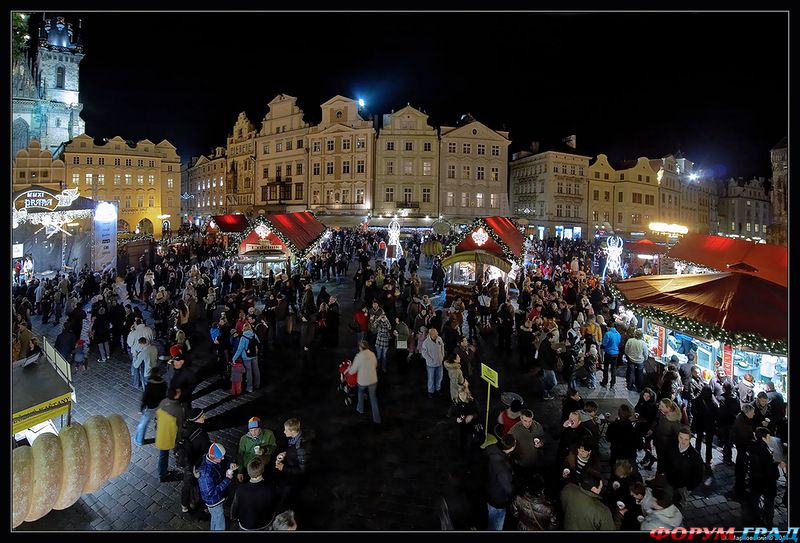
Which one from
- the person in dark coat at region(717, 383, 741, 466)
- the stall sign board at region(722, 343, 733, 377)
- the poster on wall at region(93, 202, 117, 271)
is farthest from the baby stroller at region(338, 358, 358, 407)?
the poster on wall at region(93, 202, 117, 271)

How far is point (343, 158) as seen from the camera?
44.9 m

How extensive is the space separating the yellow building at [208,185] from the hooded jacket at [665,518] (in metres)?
60.3

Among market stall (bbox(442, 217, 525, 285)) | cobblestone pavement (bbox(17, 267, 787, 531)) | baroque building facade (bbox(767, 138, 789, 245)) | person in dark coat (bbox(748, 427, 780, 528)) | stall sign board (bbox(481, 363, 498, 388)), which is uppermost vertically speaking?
baroque building facade (bbox(767, 138, 789, 245))

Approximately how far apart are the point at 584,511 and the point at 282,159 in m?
49.1

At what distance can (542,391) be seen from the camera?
30.2ft

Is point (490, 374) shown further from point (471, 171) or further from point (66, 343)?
point (471, 171)

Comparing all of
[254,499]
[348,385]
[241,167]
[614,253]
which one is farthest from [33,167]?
[254,499]

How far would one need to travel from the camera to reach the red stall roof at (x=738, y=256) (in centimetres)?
863

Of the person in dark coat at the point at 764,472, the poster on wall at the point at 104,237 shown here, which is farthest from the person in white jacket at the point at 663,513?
the poster on wall at the point at 104,237

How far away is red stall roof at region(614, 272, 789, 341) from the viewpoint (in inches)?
287

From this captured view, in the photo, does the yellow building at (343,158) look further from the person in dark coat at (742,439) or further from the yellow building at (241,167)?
the person in dark coat at (742,439)

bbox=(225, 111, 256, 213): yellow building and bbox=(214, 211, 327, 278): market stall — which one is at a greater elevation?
bbox=(225, 111, 256, 213): yellow building

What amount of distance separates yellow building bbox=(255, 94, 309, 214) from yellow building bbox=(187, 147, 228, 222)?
10880 millimetres

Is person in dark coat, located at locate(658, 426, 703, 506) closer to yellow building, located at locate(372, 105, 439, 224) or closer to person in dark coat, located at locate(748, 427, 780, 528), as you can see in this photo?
person in dark coat, located at locate(748, 427, 780, 528)
